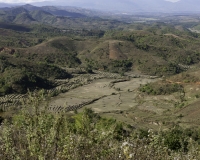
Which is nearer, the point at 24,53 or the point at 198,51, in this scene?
the point at 24,53

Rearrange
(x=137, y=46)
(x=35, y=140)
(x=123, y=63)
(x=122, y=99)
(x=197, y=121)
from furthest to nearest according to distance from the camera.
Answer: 1. (x=137, y=46)
2. (x=123, y=63)
3. (x=122, y=99)
4. (x=197, y=121)
5. (x=35, y=140)

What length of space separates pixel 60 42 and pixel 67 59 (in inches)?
663

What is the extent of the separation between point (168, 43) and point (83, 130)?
11026cm

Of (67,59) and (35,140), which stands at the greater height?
(35,140)

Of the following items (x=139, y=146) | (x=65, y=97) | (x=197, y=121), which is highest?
(x=139, y=146)

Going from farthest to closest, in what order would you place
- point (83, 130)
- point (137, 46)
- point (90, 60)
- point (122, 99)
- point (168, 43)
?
point (168, 43) → point (137, 46) → point (90, 60) → point (122, 99) → point (83, 130)

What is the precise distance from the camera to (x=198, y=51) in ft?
341

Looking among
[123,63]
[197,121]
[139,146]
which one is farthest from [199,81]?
[139,146]

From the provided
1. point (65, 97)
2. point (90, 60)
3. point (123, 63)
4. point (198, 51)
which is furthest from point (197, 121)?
point (198, 51)

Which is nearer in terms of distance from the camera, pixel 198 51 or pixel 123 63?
pixel 123 63

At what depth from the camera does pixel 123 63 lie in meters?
85.6

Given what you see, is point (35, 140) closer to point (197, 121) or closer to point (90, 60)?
point (197, 121)

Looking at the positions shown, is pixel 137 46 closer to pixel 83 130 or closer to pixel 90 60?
pixel 90 60

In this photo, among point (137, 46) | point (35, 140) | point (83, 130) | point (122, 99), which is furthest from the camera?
point (137, 46)
